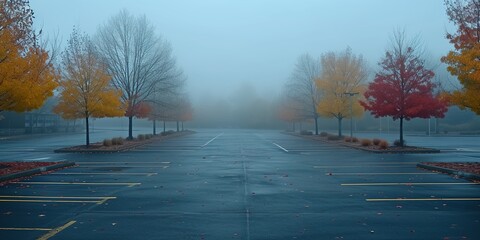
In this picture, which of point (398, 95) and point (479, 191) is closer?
point (479, 191)

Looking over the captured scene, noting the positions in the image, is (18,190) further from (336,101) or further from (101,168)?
(336,101)

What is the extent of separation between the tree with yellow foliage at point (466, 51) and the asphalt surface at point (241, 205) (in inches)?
115

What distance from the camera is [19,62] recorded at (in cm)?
1644

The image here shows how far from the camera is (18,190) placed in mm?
12891

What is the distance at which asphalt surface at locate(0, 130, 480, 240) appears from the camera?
27.0 feet

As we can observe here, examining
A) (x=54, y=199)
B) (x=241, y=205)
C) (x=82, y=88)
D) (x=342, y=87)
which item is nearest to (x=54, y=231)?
(x=54, y=199)

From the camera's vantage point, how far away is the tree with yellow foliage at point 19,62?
1597 cm

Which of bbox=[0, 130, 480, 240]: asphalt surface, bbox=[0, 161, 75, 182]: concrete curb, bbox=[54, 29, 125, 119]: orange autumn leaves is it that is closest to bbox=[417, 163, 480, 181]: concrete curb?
bbox=[0, 130, 480, 240]: asphalt surface

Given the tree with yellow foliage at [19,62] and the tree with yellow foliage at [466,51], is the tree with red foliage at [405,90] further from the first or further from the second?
the tree with yellow foliage at [19,62]

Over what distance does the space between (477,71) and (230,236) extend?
11.1 metres

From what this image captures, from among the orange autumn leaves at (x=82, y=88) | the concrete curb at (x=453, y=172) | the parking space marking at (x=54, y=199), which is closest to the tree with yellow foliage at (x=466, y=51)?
the concrete curb at (x=453, y=172)

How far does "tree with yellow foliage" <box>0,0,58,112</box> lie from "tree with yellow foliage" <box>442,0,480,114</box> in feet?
46.9

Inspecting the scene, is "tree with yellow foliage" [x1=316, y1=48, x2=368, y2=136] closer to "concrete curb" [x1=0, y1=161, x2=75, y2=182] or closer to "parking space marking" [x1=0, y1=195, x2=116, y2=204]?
"concrete curb" [x1=0, y1=161, x2=75, y2=182]

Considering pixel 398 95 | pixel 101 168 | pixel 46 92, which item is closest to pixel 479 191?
pixel 101 168
